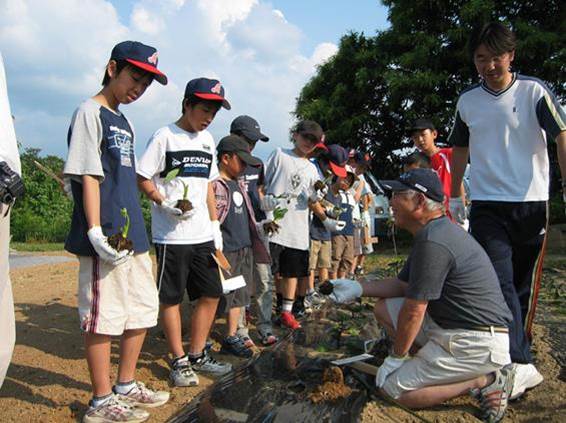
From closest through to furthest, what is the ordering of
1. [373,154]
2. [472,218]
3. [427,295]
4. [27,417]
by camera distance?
[427,295] < [27,417] < [472,218] < [373,154]

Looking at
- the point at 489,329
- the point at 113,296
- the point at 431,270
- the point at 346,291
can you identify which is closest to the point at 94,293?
the point at 113,296

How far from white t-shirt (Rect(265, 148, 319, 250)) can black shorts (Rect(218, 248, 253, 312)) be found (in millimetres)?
588

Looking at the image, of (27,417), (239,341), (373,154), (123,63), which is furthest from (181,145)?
(373,154)

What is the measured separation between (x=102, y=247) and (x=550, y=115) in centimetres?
244

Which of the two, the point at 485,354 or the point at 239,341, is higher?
the point at 485,354

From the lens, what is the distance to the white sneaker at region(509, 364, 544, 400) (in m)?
2.71

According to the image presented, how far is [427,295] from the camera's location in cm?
250

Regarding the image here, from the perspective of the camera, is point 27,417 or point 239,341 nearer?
point 27,417

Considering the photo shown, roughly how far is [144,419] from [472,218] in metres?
2.16

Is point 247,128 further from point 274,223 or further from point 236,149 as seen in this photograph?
point 274,223

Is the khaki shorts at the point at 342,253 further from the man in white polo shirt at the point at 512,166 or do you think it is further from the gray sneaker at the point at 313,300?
the man in white polo shirt at the point at 512,166

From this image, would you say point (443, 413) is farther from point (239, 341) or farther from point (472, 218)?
point (239, 341)

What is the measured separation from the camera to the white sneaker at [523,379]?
2.71m

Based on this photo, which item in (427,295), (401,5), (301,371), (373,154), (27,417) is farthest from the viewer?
(373,154)
